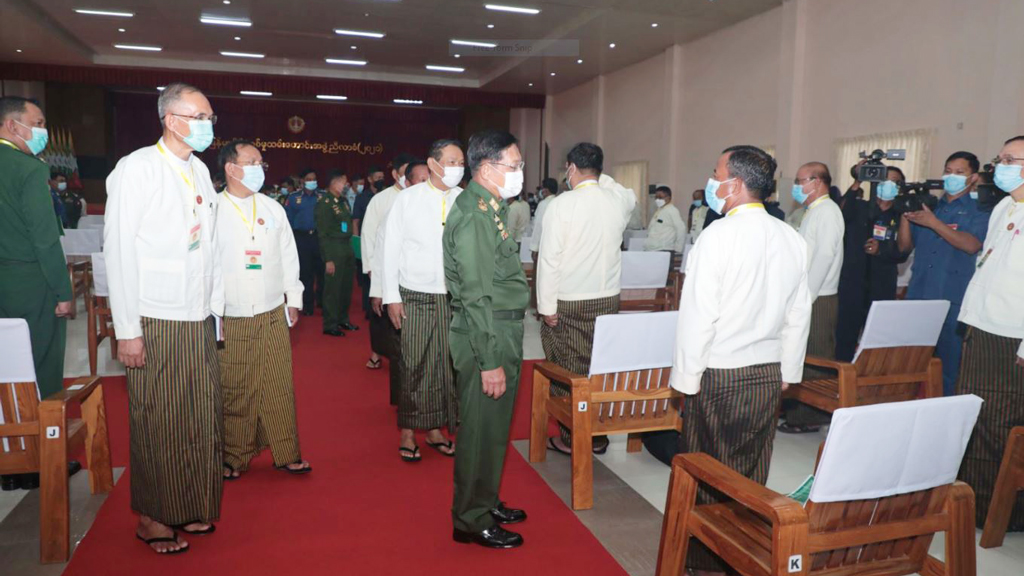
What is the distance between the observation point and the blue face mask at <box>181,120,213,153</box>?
93.5 inches

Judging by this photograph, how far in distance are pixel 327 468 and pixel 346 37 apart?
1123 cm

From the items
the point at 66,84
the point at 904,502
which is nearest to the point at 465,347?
the point at 904,502

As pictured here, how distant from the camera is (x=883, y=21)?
7848 millimetres

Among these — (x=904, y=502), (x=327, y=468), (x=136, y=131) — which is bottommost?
(x=327, y=468)

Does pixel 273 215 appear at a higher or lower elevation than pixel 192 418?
higher

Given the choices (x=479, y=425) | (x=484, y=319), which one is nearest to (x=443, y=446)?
(x=479, y=425)

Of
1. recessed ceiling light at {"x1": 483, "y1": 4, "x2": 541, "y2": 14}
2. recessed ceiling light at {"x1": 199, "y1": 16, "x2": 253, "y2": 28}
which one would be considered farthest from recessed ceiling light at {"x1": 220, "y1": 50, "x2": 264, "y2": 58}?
recessed ceiling light at {"x1": 483, "y1": 4, "x2": 541, "y2": 14}

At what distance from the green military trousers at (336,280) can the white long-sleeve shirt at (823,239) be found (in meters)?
4.26

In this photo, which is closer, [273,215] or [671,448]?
[273,215]

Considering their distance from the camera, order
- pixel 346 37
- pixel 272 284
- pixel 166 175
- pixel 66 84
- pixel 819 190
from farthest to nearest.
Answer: pixel 66 84
pixel 346 37
pixel 819 190
pixel 272 284
pixel 166 175

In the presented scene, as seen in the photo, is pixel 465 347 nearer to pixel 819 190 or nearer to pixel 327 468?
pixel 327 468

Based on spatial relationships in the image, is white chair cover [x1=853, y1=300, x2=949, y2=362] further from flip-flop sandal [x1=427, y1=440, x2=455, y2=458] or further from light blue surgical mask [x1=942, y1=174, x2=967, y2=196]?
flip-flop sandal [x1=427, y1=440, x2=455, y2=458]

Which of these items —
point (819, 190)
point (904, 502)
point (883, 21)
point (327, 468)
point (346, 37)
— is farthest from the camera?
point (346, 37)

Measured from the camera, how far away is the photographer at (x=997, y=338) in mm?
2689
